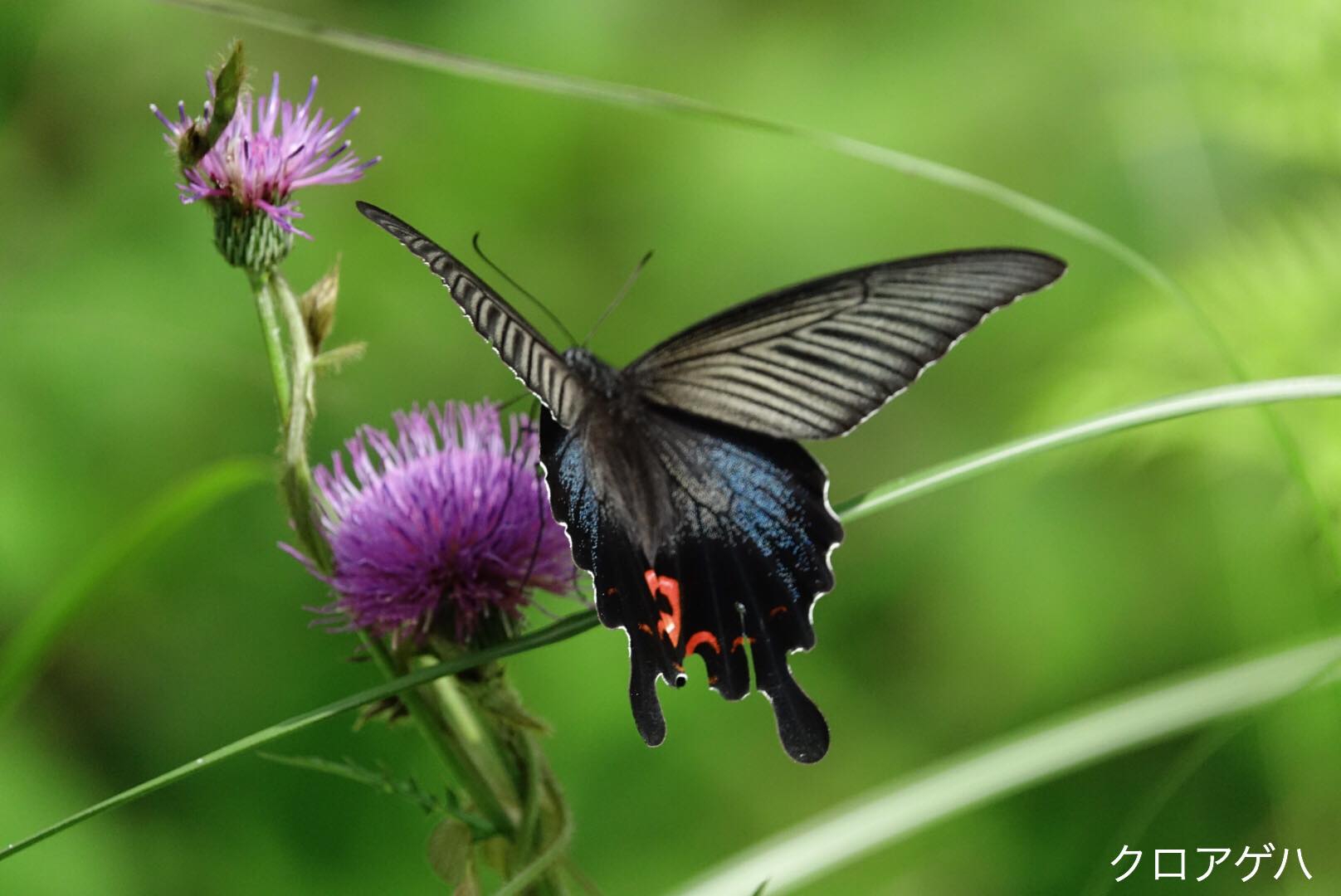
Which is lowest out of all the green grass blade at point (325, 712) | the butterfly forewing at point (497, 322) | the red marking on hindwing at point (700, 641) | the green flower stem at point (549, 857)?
the green flower stem at point (549, 857)

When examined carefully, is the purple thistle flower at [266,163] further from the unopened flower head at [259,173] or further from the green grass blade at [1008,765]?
the green grass blade at [1008,765]

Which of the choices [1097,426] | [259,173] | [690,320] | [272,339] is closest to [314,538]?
[272,339]

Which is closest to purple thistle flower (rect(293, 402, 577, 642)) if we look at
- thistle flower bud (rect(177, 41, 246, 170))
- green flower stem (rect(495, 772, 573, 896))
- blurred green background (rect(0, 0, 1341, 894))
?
green flower stem (rect(495, 772, 573, 896))

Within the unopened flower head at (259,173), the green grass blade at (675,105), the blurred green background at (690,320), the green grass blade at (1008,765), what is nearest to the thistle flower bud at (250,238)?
the unopened flower head at (259,173)

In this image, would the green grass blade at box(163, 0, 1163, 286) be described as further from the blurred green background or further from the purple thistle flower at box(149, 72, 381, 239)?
the blurred green background

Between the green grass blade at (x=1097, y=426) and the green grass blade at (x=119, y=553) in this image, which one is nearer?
the green grass blade at (x=1097, y=426)

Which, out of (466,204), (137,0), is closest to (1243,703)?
(466,204)

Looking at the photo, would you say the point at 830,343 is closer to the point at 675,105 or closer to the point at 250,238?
the point at 675,105
